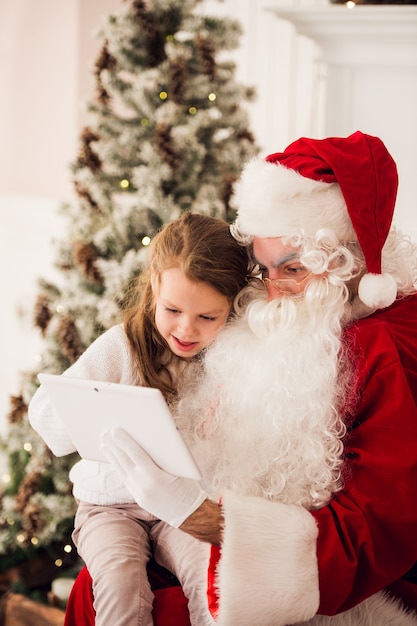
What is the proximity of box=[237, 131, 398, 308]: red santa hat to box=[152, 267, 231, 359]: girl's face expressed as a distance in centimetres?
20

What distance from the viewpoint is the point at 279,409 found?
1.73 metres

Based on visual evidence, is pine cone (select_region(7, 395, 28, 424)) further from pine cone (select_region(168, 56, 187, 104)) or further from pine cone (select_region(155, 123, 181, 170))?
pine cone (select_region(168, 56, 187, 104))

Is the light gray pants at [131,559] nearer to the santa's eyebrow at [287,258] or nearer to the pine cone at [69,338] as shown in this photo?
the santa's eyebrow at [287,258]

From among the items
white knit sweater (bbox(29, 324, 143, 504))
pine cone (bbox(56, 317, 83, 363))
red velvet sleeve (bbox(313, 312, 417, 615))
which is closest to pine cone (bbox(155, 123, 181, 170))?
pine cone (bbox(56, 317, 83, 363))

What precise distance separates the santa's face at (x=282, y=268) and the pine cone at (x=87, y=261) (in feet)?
3.59

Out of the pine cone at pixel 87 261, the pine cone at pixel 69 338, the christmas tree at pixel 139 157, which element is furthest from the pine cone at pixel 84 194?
the pine cone at pixel 69 338

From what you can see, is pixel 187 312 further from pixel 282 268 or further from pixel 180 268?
pixel 282 268

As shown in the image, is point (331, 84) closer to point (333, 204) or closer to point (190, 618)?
point (333, 204)

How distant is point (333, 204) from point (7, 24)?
11.0 ft

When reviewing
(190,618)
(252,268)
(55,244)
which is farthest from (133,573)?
(55,244)

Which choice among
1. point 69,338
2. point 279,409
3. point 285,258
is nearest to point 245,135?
point 69,338

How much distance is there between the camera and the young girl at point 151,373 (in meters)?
1.77

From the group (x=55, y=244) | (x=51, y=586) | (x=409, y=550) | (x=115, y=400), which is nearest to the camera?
(x=115, y=400)

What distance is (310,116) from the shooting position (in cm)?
345
